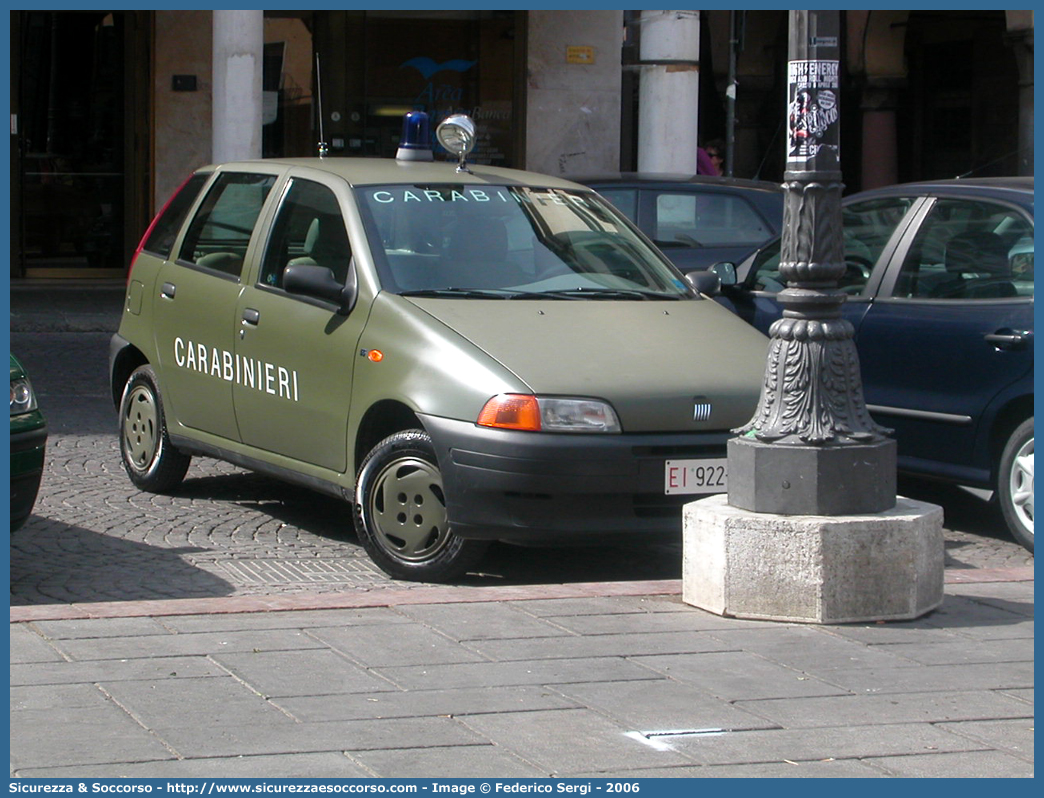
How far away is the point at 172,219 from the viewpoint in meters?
8.33

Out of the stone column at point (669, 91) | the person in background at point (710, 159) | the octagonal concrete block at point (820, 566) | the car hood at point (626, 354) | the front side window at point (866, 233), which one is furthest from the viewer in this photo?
the person in background at point (710, 159)

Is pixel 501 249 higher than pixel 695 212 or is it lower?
lower

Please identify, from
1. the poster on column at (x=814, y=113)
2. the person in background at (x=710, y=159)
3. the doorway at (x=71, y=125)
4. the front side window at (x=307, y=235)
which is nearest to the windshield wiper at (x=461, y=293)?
the front side window at (x=307, y=235)

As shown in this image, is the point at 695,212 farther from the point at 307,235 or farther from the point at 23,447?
the point at 23,447

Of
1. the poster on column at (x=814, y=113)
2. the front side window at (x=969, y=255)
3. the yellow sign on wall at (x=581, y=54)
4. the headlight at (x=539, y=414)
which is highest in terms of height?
the yellow sign on wall at (x=581, y=54)

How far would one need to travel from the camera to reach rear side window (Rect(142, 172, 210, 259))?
822 cm

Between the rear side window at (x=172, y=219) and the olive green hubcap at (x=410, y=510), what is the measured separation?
238 centimetres

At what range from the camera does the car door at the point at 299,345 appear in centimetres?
677

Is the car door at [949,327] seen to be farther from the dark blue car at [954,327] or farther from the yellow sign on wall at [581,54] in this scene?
the yellow sign on wall at [581,54]

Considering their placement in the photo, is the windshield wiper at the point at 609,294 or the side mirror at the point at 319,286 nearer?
the side mirror at the point at 319,286

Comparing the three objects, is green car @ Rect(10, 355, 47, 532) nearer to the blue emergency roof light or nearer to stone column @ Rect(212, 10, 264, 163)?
the blue emergency roof light

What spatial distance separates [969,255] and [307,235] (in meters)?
2.96

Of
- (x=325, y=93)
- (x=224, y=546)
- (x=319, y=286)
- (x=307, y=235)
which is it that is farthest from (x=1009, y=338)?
(x=325, y=93)

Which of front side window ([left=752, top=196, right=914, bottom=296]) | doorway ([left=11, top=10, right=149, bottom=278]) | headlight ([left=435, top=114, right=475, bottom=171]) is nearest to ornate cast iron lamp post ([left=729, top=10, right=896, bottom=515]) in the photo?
front side window ([left=752, top=196, right=914, bottom=296])
